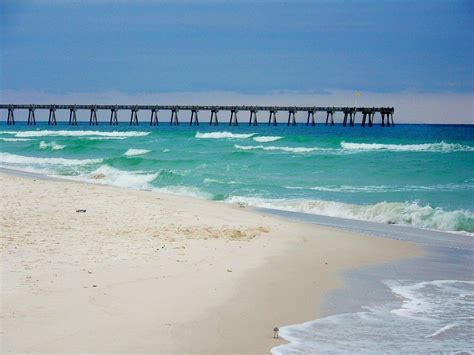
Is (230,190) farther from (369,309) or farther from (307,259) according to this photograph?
(369,309)

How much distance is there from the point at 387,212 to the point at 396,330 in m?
8.42

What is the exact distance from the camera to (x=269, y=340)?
5.65 m

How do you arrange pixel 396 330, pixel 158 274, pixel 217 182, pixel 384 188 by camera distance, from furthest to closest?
pixel 217 182, pixel 384 188, pixel 158 274, pixel 396 330

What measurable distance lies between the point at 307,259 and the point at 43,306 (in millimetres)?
4224

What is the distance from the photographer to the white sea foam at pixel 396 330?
220 inches

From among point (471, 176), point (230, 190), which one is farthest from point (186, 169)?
point (471, 176)

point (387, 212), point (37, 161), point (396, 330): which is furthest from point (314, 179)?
point (396, 330)

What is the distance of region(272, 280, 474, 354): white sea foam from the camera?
5.59 metres

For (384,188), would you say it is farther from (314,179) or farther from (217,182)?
(217,182)

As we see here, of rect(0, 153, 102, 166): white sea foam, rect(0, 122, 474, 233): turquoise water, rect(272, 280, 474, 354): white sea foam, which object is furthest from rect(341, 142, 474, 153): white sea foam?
rect(272, 280, 474, 354): white sea foam

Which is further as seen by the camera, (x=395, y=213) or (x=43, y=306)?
(x=395, y=213)

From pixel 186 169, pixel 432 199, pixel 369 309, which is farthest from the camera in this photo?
pixel 186 169

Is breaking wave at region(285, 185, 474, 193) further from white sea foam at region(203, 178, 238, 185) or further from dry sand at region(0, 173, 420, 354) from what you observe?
dry sand at region(0, 173, 420, 354)

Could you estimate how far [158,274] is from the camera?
7.62m
